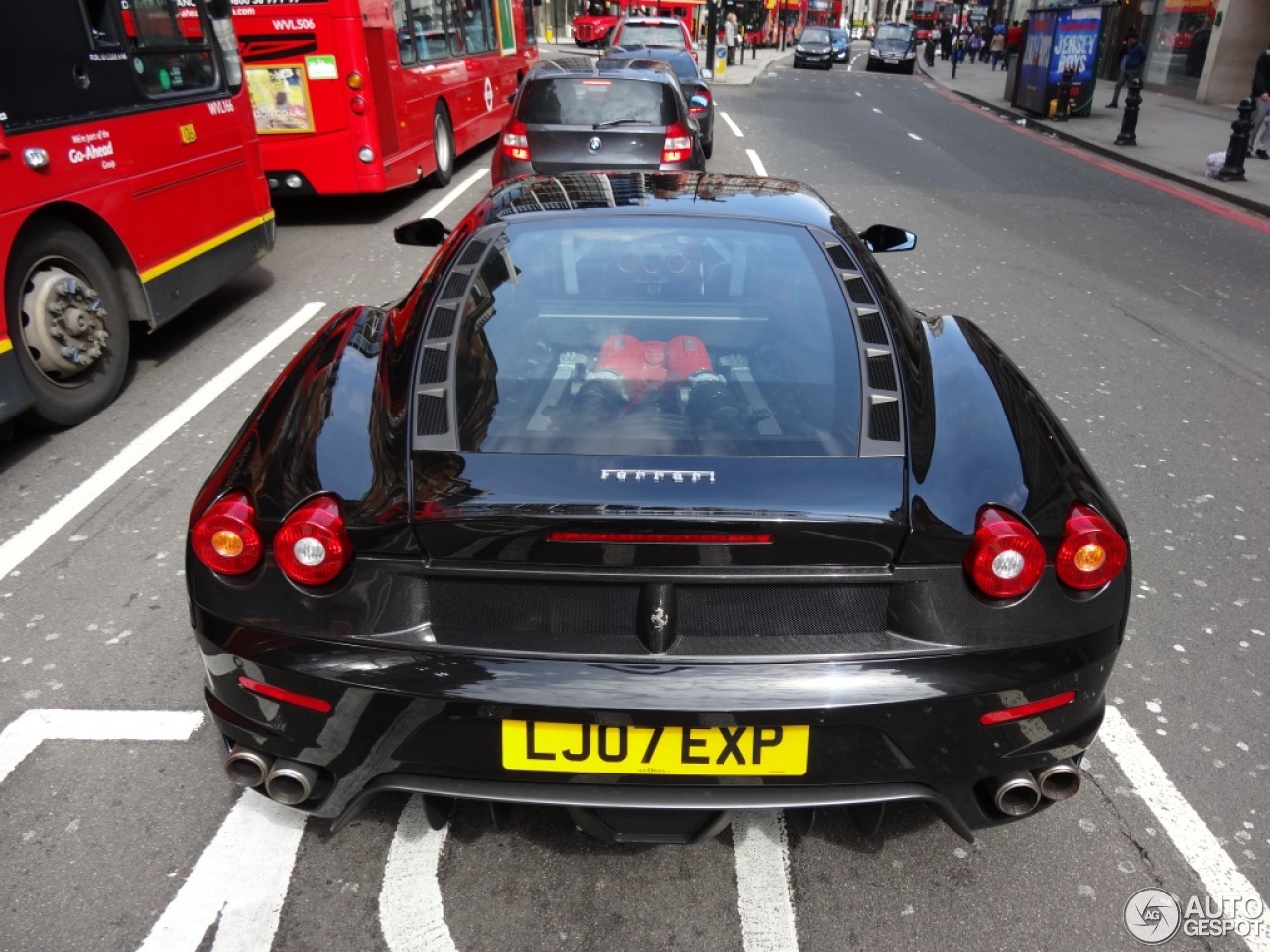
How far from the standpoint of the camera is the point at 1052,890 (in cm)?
236

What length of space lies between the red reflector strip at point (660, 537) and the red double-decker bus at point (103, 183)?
3735 mm

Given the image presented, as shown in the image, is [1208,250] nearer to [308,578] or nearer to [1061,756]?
[1061,756]

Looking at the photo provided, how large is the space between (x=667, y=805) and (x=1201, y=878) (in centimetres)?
141

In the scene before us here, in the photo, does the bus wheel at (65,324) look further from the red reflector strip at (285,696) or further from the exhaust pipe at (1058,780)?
the exhaust pipe at (1058,780)

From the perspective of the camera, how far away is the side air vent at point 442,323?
2.52 m

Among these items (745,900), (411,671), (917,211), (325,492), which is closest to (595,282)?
(325,492)

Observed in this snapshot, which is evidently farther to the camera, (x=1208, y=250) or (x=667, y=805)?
(x=1208, y=250)

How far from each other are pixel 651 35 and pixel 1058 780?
20.9 metres

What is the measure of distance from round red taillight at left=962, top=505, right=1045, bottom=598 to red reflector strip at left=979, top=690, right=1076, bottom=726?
9.4 inches

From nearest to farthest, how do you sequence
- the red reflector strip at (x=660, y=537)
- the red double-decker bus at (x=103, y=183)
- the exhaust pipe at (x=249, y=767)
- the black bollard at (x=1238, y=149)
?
the red reflector strip at (x=660, y=537)
the exhaust pipe at (x=249, y=767)
the red double-decker bus at (x=103, y=183)
the black bollard at (x=1238, y=149)

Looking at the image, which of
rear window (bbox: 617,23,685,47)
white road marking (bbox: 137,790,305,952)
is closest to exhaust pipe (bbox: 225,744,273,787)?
white road marking (bbox: 137,790,305,952)

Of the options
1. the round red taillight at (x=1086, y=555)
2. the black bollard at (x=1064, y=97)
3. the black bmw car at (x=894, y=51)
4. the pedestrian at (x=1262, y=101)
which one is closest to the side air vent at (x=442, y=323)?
the round red taillight at (x=1086, y=555)

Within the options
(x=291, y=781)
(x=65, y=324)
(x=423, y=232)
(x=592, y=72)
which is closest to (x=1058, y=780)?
(x=291, y=781)

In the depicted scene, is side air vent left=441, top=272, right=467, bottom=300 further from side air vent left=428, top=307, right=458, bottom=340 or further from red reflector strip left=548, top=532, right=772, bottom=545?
red reflector strip left=548, top=532, right=772, bottom=545
